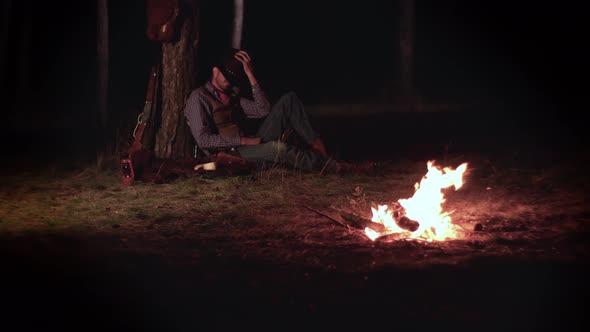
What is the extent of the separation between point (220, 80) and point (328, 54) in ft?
84.4

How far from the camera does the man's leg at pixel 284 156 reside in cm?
1061

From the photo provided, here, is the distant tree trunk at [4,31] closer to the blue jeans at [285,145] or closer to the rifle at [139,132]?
the rifle at [139,132]

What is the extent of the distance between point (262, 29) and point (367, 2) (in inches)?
272

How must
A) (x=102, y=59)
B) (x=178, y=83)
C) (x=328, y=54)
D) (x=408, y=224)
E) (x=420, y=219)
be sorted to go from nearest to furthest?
(x=408, y=224), (x=420, y=219), (x=178, y=83), (x=102, y=59), (x=328, y=54)

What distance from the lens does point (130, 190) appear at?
9703 millimetres

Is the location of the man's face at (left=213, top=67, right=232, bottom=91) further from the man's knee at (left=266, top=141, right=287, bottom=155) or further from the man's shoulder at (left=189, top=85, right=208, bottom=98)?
the man's knee at (left=266, top=141, right=287, bottom=155)

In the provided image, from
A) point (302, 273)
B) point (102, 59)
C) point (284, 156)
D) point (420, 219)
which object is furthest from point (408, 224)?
point (102, 59)

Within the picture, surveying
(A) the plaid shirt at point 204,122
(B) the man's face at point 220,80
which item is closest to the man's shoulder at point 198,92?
(A) the plaid shirt at point 204,122

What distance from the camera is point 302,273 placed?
6125mm

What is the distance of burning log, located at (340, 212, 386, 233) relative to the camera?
7359 mm

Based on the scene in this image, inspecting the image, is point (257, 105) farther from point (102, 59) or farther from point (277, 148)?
point (102, 59)

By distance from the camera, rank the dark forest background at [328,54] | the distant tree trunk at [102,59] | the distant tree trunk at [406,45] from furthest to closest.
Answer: the distant tree trunk at [406,45]
the dark forest background at [328,54]
the distant tree trunk at [102,59]

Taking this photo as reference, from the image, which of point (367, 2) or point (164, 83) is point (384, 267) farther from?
point (367, 2)

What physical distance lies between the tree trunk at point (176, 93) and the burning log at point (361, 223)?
4299mm
